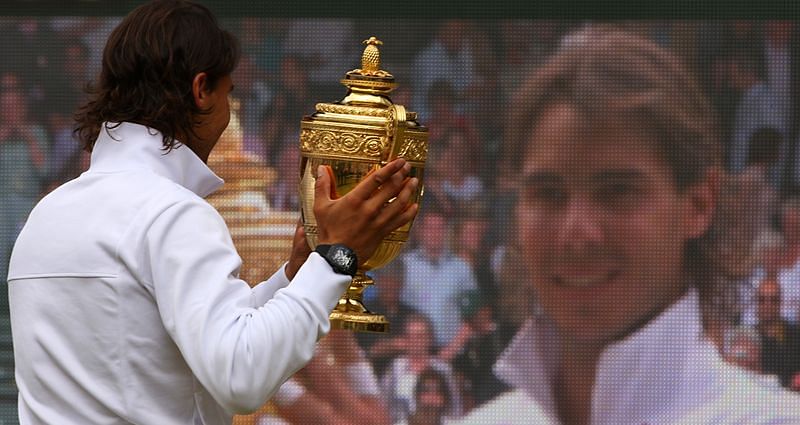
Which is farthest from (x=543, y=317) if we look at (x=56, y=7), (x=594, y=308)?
(x=56, y=7)

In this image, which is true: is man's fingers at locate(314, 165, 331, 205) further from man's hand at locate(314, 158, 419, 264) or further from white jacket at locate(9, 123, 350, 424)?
white jacket at locate(9, 123, 350, 424)

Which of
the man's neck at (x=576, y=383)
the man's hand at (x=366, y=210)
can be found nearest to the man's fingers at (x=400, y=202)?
the man's hand at (x=366, y=210)

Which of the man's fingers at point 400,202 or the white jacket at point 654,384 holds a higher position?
the man's fingers at point 400,202

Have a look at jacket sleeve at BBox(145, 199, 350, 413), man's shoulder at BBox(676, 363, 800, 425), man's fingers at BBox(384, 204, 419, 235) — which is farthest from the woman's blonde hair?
jacket sleeve at BBox(145, 199, 350, 413)

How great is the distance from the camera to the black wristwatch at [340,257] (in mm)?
1763

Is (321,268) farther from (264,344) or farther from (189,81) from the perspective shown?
(189,81)

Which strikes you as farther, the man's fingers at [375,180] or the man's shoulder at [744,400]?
the man's shoulder at [744,400]

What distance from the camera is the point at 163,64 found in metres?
1.82

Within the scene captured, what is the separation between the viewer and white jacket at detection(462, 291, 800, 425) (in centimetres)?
482

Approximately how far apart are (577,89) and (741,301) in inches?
36.8

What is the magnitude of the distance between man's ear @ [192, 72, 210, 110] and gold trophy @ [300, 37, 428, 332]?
0.27 m

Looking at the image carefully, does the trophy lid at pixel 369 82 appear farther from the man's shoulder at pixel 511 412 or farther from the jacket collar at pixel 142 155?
the man's shoulder at pixel 511 412

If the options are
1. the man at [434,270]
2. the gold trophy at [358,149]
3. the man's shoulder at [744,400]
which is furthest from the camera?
the man at [434,270]

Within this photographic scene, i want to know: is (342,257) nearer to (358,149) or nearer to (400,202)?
(400,202)
